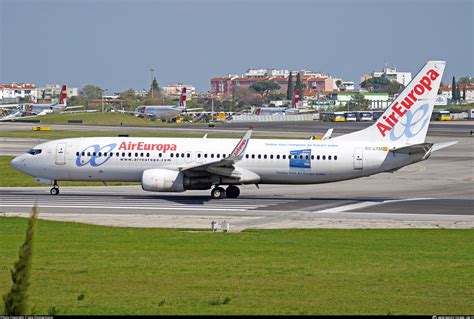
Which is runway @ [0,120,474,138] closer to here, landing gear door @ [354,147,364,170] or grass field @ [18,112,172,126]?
grass field @ [18,112,172,126]

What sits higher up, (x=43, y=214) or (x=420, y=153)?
(x=420, y=153)

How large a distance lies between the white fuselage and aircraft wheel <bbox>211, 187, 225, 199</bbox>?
1.57 metres

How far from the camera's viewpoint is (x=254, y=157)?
49.9m

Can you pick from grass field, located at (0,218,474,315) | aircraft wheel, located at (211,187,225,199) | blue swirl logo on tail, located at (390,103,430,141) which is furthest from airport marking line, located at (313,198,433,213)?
grass field, located at (0,218,474,315)

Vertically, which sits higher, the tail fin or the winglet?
the tail fin

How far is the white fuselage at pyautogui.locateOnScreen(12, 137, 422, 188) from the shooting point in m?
49.2

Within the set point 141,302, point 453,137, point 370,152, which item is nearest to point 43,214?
point 370,152

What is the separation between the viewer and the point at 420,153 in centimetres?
4781

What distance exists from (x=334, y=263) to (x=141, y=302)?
27.9ft

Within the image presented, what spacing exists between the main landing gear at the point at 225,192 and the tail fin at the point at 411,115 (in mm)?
6795

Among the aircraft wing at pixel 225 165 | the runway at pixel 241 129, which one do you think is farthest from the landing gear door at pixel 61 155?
the runway at pixel 241 129

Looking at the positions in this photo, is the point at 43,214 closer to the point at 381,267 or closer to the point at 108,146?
the point at 108,146

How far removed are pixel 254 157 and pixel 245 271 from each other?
25.6 metres

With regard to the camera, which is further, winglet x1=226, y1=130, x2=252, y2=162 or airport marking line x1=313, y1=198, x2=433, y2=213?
winglet x1=226, y1=130, x2=252, y2=162
